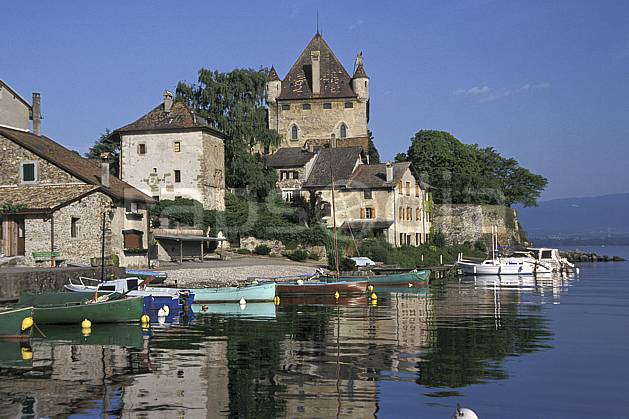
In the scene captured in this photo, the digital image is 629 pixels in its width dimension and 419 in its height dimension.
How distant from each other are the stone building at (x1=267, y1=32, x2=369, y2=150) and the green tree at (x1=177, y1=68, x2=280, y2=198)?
40.2 feet

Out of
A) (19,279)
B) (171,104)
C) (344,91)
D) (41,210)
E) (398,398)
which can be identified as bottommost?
(398,398)

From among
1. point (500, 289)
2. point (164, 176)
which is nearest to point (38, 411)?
point (500, 289)

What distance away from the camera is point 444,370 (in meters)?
19.6

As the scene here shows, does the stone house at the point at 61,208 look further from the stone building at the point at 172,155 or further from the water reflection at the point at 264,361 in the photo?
the stone building at the point at 172,155

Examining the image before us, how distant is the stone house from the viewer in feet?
138

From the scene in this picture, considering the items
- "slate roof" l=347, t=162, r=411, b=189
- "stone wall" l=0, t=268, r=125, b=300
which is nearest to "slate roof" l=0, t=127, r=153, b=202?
"stone wall" l=0, t=268, r=125, b=300

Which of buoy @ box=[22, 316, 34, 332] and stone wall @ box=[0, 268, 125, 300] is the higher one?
stone wall @ box=[0, 268, 125, 300]

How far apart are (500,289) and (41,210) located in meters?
29.7

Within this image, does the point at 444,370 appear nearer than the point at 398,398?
No

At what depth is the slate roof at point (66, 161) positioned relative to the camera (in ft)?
148

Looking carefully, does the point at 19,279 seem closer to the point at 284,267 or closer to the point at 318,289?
the point at 318,289

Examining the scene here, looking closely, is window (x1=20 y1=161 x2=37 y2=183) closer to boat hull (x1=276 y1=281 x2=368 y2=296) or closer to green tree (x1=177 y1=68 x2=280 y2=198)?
boat hull (x1=276 y1=281 x2=368 y2=296)

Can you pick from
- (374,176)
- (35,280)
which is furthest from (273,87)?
(35,280)

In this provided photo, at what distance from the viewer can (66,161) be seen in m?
46.8
